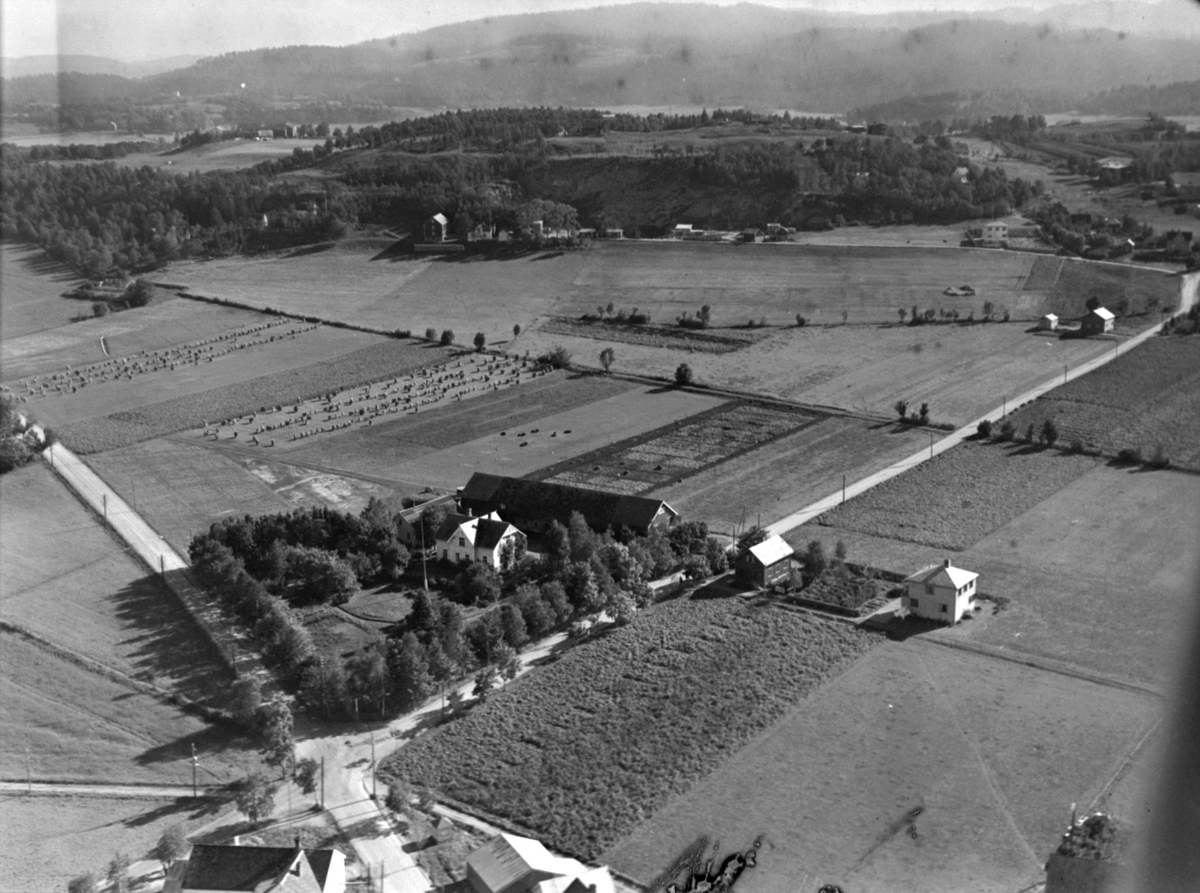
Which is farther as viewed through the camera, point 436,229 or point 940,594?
point 436,229

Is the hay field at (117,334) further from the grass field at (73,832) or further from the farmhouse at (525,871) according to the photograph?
the farmhouse at (525,871)

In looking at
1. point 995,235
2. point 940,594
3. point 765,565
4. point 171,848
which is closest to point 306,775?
point 171,848

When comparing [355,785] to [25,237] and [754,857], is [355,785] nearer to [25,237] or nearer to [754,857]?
[754,857]

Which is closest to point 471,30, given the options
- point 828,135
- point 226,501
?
point 828,135

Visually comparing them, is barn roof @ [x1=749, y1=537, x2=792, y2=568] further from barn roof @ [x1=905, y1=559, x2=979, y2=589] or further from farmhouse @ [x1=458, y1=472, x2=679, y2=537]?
farmhouse @ [x1=458, y1=472, x2=679, y2=537]

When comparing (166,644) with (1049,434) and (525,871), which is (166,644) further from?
(1049,434)

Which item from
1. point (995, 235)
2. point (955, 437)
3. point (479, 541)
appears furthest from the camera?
point (995, 235)

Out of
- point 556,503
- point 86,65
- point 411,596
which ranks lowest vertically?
point 411,596
